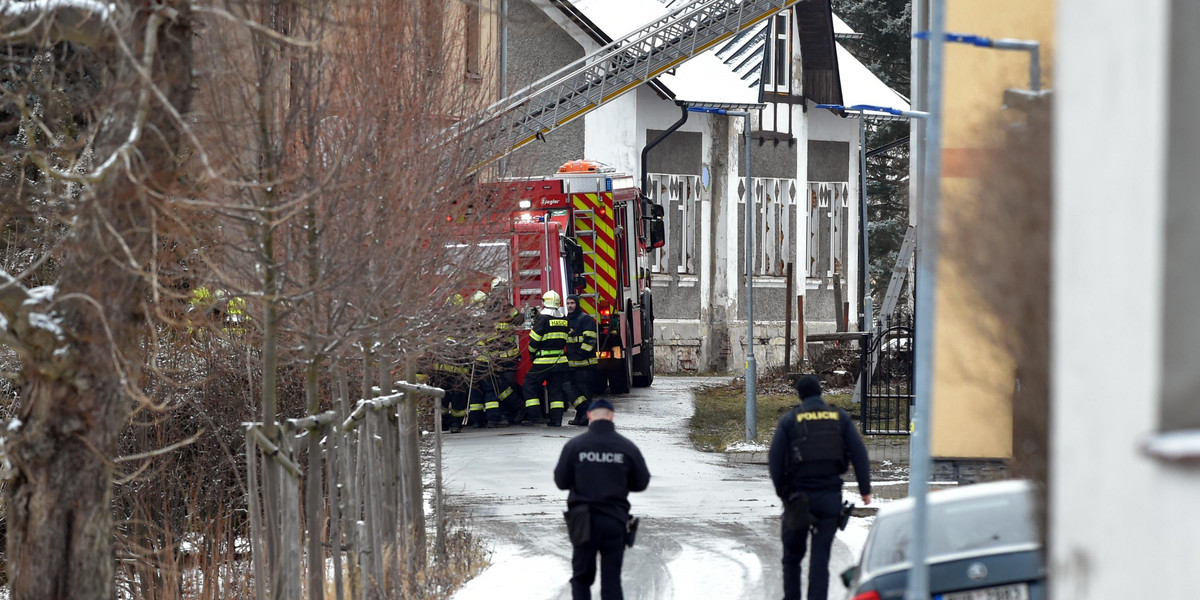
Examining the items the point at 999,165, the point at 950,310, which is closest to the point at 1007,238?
the point at 999,165

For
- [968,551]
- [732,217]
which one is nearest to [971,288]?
[968,551]

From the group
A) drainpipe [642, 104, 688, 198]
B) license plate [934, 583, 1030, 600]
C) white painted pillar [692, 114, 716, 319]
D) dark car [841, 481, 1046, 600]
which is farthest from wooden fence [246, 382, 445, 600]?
white painted pillar [692, 114, 716, 319]

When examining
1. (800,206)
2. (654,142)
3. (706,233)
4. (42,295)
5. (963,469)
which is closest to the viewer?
(42,295)

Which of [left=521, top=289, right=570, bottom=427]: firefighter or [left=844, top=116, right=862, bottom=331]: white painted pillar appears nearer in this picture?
[left=521, top=289, right=570, bottom=427]: firefighter

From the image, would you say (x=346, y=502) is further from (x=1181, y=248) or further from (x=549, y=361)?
(x=549, y=361)

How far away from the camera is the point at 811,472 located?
918 centimetres

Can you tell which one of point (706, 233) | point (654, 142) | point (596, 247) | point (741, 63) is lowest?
point (596, 247)

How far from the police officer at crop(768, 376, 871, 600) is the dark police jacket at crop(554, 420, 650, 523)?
0.91 meters

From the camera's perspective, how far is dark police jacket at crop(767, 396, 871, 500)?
9164 mm

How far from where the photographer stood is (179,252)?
10914 millimetres

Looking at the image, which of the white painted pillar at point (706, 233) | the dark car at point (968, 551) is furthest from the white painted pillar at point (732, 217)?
the dark car at point (968, 551)

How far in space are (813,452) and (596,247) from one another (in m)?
13.1

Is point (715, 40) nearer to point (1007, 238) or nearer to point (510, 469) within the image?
point (510, 469)

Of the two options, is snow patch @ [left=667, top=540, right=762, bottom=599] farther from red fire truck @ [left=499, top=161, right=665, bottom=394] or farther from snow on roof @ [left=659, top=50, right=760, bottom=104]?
snow on roof @ [left=659, top=50, right=760, bottom=104]
